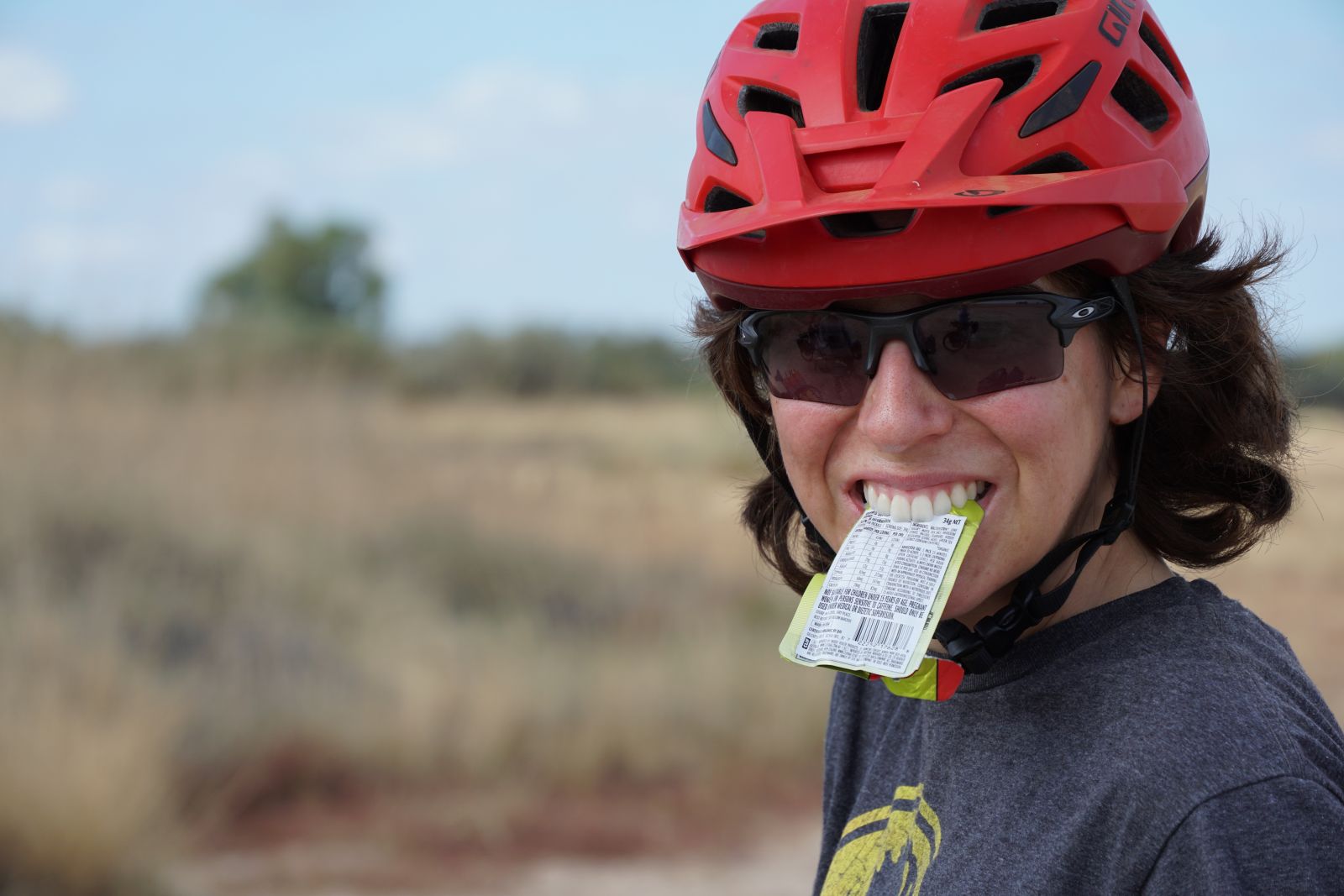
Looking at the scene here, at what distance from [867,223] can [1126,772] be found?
786 mm

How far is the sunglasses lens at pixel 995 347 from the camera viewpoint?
161cm

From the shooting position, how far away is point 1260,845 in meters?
1.25

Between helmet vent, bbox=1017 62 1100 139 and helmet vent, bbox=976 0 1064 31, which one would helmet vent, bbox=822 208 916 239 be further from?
helmet vent, bbox=976 0 1064 31

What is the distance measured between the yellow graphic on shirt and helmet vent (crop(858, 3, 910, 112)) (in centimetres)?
104

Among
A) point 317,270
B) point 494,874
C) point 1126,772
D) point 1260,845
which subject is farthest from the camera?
point 317,270

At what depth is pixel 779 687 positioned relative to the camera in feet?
26.0

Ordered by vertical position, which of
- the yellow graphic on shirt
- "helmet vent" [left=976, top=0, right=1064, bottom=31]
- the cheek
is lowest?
the yellow graphic on shirt

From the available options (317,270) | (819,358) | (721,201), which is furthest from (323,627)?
(317,270)

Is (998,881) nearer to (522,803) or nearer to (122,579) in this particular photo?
(522,803)

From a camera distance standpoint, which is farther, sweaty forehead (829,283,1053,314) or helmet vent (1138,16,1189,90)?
helmet vent (1138,16,1189,90)

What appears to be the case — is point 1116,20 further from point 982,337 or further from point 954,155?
point 982,337

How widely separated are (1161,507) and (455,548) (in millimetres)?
8785

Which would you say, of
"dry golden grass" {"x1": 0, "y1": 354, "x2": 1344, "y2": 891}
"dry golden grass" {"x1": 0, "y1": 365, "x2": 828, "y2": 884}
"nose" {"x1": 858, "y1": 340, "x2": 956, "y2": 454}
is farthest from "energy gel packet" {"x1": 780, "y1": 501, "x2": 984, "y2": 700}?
"dry golden grass" {"x1": 0, "y1": 365, "x2": 828, "y2": 884}

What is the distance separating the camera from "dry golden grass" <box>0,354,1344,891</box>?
19.4 feet
